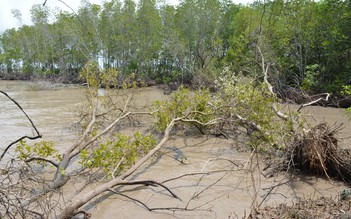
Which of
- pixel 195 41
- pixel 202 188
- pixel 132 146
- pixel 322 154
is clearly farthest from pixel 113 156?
pixel 195 41

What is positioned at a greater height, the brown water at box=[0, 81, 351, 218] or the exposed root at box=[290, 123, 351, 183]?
the exposed root at box=[290, 123, 351, 183]

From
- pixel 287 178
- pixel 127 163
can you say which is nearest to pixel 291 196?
pixel 287 178

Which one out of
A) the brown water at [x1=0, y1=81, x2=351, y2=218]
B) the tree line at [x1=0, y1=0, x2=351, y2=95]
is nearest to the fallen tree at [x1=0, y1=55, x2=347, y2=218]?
the brown water at [x1=0, y1=81, x2=351, y2=218]

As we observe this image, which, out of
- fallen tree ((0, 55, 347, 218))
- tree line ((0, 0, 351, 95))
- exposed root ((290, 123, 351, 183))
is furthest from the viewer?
tree line ((0, 0, 351, 95))

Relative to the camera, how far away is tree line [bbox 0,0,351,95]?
16547 mm

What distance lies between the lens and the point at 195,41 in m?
28.6

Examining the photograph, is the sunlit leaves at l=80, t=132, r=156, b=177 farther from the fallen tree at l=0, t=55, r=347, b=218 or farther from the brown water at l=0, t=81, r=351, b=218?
the brown water at l=0, t=81, r=351, b=218

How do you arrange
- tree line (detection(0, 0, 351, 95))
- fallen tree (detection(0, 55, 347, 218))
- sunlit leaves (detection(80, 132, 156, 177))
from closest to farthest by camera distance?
fallen tree (detection(0, 55, 347, 218))
sunlit leaves (detection(80, 132, 156, 177))
tree line (detection(0, 0, 351, 95))

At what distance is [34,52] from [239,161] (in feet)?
149

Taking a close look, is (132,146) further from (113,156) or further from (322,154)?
(322,154)

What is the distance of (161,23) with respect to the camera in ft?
99.9

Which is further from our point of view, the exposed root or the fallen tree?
the exposed root

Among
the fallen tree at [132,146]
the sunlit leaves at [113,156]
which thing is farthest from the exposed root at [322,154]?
the sunlit leaves at [113,156]

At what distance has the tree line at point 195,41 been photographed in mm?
16547
